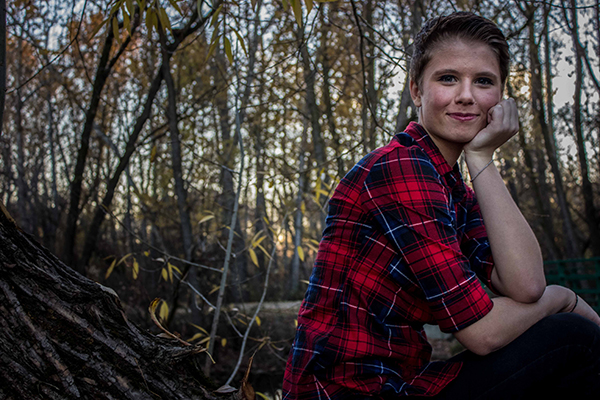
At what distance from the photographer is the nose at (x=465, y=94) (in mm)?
1562

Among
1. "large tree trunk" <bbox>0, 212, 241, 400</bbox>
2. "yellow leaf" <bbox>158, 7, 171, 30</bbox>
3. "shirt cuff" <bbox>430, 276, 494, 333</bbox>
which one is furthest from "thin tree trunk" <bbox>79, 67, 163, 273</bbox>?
"shirt cuff" <bbox>430, 276, 494, 333</bbox>

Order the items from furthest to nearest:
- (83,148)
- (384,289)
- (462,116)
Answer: (83,148) < (462,116) < (384,289)

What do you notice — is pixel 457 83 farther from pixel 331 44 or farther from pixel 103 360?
pixel 331 44

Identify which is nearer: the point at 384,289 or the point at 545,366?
the point at 545,366

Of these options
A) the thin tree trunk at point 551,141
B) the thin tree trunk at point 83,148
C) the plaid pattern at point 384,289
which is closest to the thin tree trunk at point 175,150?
the thin tree trunk at point 83,148

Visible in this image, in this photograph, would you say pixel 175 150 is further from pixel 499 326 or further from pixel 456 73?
pixel 499 326

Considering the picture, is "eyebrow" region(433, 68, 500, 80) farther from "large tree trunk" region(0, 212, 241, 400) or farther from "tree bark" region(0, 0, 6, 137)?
"tree bark" region(0, 0, 6, 137)

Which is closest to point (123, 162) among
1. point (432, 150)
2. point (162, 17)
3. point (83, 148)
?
point (83, 148)

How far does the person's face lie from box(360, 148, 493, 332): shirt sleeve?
25 centimetres

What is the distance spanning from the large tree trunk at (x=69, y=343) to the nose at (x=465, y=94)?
1.16 metres

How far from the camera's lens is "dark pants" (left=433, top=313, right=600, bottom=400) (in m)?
1.25

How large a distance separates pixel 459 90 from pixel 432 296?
0.70 metres

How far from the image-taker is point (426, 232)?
4.36 ft

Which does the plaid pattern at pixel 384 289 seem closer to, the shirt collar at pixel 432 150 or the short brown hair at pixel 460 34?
the shirt collar at pixel 432 150
